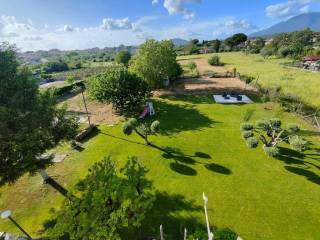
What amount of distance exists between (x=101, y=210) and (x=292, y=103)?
32.6 m

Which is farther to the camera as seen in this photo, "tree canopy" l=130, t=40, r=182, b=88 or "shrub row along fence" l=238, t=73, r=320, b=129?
"tree canopy" l=130, t=40, r=182, b=88

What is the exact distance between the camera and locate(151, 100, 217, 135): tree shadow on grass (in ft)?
89.7

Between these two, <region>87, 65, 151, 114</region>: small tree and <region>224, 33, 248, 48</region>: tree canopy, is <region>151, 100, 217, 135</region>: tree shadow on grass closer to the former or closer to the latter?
<region>87, 65, 151, 114</region>: small tree

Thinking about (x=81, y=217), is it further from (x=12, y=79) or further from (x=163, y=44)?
(x=163, y=44)

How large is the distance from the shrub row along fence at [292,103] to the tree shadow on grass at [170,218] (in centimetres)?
2063

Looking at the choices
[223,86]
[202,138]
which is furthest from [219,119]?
[223,86]

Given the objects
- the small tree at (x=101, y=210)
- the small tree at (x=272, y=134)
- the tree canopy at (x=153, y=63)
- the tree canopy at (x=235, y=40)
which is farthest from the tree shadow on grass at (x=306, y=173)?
the tree canopy at (x=235, y=40)

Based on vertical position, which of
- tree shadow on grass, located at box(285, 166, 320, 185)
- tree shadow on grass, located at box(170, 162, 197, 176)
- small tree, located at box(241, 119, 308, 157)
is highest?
small tree, located at box(241, 119, 308, 157)

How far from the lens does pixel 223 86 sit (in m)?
46.2

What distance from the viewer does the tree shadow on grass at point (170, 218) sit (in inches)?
509

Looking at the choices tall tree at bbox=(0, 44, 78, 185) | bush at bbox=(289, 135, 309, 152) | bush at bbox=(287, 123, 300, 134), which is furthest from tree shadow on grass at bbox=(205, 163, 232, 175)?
tall tree at bbox=(0, 44, 78, 185)

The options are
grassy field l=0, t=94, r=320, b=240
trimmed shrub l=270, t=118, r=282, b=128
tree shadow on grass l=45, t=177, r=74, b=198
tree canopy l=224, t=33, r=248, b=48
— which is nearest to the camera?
grassy field l=0, t=94, r=320, b=240

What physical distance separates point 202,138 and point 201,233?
14.5 m

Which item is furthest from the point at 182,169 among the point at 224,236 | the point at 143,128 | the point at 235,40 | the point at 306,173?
the point at 235,40
